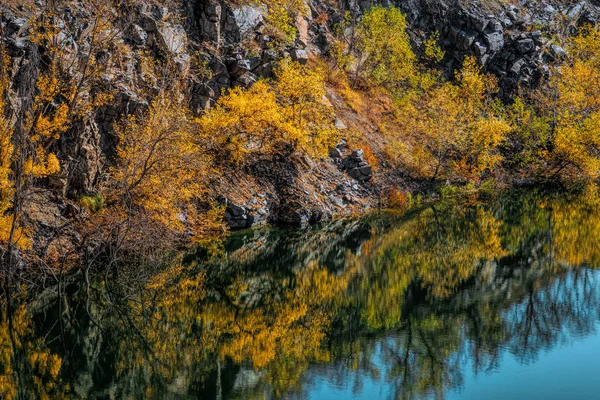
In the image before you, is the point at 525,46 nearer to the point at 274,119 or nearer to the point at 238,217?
the point at 274,119

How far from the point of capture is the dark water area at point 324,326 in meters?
18.2

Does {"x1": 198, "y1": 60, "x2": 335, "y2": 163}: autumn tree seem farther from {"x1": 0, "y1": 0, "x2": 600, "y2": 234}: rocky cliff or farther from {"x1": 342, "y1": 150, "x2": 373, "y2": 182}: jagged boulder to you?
{"x1": 342, "y1": 150, "x2": 373, "y2": 182}: jagged boulder

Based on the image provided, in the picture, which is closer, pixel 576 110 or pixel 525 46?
pixel 576 110

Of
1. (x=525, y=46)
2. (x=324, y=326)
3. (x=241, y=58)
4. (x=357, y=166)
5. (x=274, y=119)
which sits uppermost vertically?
(x=525, y=46)

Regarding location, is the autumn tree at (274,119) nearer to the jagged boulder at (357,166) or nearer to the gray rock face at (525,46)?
the jagged boulder at (357,166)

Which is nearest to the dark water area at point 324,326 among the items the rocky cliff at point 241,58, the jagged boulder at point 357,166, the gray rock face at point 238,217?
the gray rock face at point 238,217

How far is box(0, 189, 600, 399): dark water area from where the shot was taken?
18203mm

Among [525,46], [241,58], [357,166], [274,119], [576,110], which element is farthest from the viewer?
[525,46]

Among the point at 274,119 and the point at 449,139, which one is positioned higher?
the point at 449,139

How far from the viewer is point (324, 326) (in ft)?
76.0

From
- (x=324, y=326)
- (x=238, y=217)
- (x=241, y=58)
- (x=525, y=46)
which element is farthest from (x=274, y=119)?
(x=525, y=46)

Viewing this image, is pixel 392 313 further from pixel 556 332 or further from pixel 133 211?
pixel 133 211

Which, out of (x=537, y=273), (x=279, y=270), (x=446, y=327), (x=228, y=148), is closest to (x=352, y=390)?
(x=446, y=327)

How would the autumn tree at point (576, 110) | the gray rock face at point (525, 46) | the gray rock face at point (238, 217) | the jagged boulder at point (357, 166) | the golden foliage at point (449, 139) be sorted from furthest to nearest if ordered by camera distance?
the gray rock face at point (525, 46), the autumn tree at point (576, 110), the golden foliage at point (449, 139), the jagged boulder at point (357, 166), the gray rock face at point (238, 217)
